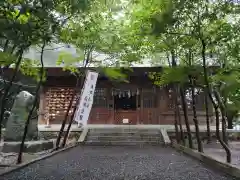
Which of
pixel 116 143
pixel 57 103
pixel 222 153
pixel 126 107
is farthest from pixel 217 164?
pixel 126 107

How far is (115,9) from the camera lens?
12328mm

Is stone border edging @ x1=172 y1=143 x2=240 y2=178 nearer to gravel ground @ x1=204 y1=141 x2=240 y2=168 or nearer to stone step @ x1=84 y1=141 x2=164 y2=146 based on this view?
gravel ground @ x1=204 y1=141 x2=240 y2=168

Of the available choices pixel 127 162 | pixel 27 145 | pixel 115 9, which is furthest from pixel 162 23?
pixel 27 145

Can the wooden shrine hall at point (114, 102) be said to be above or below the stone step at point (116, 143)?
above

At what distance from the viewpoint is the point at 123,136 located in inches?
702

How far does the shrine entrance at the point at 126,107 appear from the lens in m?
22.9

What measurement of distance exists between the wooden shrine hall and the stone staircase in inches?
155

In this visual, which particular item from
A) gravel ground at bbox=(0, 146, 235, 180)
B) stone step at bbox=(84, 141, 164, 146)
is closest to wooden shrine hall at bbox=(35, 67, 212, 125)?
stone step at bbox=(84, 141, 164, 146)

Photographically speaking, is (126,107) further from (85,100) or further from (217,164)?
(217,164)

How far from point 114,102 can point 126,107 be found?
4.81 feet

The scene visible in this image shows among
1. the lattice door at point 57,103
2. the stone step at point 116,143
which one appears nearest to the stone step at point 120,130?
the stone step at point 116,143

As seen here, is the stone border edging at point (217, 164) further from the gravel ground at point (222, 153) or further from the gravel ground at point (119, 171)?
the gravel ground at point (222, 153)

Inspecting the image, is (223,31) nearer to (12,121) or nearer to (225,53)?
(225,53)

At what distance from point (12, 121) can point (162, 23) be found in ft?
32.6
